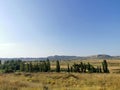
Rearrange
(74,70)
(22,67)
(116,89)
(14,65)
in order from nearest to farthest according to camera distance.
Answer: (116,89)
(74,70)
(22,67)
(14,65)

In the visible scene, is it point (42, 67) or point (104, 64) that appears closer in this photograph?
point (104, 64)

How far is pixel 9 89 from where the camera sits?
14.1 m

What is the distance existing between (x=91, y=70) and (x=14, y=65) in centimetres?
4965

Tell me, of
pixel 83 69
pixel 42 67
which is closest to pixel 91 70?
pixel 83 69

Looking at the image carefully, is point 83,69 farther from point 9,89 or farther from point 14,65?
point 9,89

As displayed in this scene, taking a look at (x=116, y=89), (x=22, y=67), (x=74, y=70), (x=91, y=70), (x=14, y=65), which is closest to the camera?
(x=116, y=89)

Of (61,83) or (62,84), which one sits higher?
(62,84)

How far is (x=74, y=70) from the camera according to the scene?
311ft

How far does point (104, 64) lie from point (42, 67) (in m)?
29.9

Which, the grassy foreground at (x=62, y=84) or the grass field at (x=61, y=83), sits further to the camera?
the grass field at (x=61, y=83)

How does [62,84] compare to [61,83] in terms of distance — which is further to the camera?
[61,83]

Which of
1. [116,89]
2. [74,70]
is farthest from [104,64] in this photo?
[116,89]

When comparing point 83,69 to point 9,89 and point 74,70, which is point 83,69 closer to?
point 74,70

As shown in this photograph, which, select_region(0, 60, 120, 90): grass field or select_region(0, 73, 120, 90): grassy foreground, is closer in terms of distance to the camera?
select_region(0, 73, 120, 90): grassy foreground
